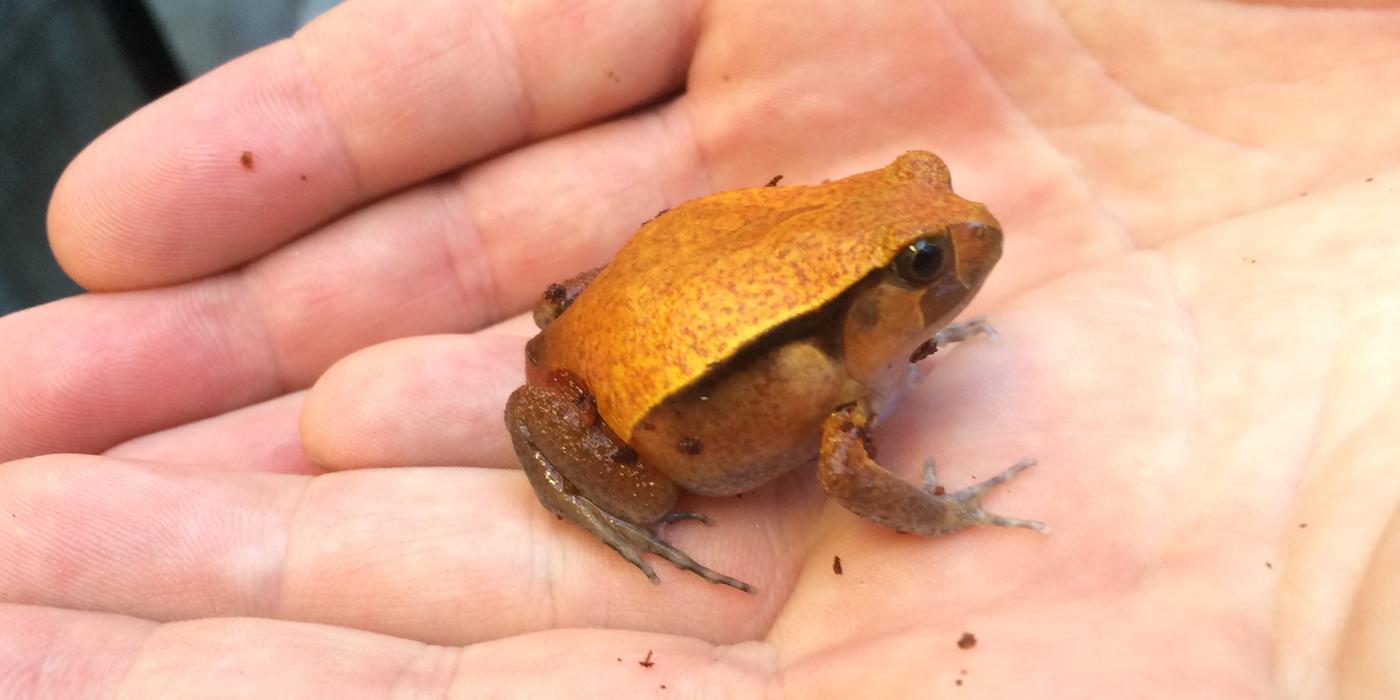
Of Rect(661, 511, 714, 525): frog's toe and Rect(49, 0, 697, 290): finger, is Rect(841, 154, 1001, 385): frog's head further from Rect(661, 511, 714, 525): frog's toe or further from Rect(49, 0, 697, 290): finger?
Rect(49, 0, 697, 290): finger

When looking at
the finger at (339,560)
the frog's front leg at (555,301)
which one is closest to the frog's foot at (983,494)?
the finger at (339,560)

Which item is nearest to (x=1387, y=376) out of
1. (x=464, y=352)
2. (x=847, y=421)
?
(x=847, y=421)

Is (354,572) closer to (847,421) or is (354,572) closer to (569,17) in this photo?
(847,421)

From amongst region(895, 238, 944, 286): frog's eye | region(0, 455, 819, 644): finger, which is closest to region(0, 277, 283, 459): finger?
region(0, 455, 819, 644): finger

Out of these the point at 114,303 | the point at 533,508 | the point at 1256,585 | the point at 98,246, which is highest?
the point at 98,246

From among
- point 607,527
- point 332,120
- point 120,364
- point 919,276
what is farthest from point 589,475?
point 120,364

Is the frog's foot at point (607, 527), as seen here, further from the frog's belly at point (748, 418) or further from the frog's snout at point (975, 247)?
the frog's snout at point (975, 247)
